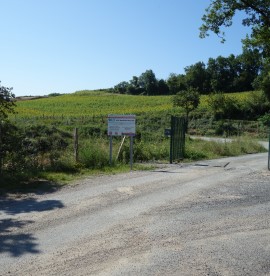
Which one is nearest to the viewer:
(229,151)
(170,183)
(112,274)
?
(112,274)

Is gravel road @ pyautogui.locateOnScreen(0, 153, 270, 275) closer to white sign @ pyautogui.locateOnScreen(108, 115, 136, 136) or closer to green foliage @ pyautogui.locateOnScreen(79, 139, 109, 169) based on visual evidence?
green foliage @ pyautogui.locateOnScreen(79, 139, 109, 169)

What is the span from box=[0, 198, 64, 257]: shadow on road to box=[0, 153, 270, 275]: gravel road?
0.5 inches

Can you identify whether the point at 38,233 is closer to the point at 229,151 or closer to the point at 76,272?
the point at 76,272

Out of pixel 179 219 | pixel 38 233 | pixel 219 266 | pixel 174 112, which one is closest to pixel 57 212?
pixel 38 233

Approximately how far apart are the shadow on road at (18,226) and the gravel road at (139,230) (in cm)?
1

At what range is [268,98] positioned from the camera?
207 ft

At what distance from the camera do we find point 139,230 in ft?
22.3

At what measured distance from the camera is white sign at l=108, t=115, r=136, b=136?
14789mm

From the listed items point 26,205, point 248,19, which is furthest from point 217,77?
point 26,205

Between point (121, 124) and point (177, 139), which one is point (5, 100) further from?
point (177, 139)

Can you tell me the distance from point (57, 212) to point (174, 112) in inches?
2322

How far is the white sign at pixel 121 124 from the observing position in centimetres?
1479

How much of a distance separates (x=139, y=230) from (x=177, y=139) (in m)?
11.2

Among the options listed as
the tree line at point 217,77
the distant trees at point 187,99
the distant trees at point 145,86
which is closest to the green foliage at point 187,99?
the distant trees at point 187,99
